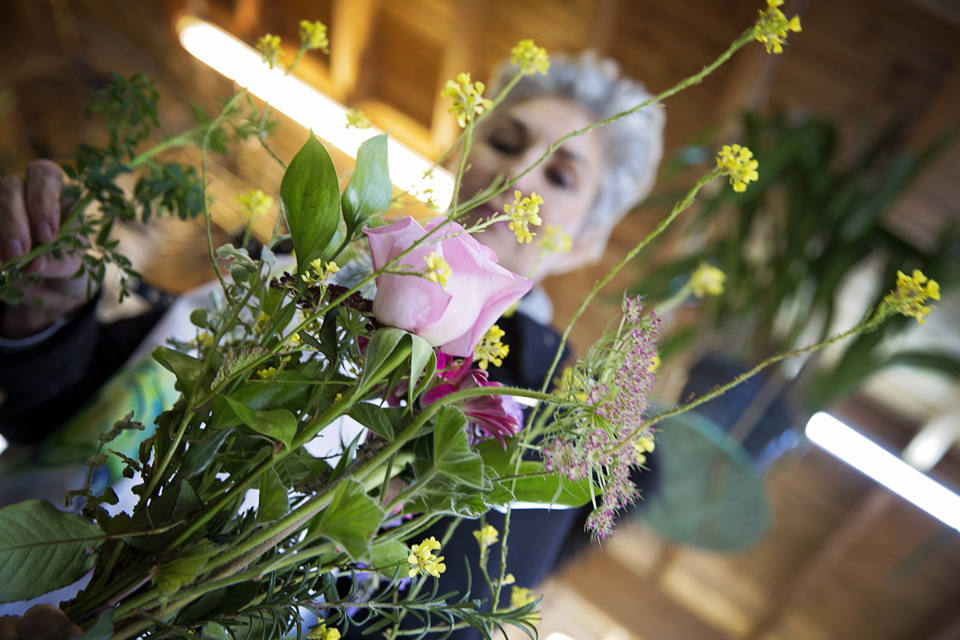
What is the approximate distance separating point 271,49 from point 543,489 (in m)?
0.30

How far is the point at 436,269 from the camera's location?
25 centimetres

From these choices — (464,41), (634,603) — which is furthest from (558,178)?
(634,603)

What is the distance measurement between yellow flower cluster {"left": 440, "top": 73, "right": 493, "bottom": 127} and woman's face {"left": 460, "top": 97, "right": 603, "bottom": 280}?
536 millimetres

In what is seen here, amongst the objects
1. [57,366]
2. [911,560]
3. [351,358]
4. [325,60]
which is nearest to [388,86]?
[325,60]

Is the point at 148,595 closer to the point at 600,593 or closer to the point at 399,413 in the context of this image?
the point at 399,413

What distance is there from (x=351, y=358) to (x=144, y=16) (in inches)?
120

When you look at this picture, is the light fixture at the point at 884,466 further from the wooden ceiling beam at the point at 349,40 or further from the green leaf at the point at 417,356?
the wooden ceiling beam at the point at 349,40

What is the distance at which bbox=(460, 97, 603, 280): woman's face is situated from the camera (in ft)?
2.91

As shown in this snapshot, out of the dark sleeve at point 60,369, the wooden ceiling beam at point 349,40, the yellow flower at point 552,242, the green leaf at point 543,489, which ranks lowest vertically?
the dark sleeve at point 60,369

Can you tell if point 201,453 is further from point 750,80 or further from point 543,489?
point 750,80

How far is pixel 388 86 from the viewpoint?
2.62 metres

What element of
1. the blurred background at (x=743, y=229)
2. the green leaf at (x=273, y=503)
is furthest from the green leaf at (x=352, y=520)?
the blurred background at (x=743, y=229)

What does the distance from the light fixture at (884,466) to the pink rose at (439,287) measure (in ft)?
5.08

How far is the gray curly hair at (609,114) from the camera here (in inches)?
40.7
